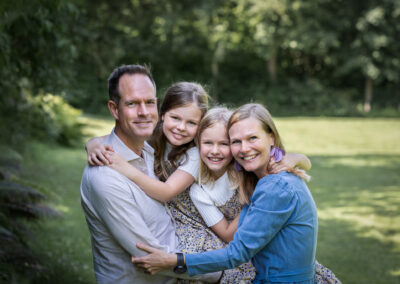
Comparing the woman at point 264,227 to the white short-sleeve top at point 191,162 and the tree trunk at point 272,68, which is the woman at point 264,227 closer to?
the white short-sleeve top at point 191,162

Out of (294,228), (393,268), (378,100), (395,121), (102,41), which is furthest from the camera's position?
(378,100)

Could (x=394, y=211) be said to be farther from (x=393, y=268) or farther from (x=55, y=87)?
(x=55, y=87)

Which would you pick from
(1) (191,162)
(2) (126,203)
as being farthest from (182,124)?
(2) (126,203)

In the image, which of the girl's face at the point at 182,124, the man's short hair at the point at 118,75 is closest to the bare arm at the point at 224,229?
the girl's face at the point at 182,124

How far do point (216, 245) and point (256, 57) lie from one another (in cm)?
3356

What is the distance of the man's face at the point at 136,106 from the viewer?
2.71 metres

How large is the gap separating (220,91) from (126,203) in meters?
29.8

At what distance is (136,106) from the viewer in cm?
273

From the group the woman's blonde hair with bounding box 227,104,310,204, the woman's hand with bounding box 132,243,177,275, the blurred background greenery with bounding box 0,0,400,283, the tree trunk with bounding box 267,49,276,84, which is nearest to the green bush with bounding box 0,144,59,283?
the blurred background greenery with bounding box 0,0,400,283

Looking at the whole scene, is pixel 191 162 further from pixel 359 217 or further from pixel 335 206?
pixel 335 206

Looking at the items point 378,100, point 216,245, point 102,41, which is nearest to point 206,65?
point 378,100

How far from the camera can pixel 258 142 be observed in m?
2.52

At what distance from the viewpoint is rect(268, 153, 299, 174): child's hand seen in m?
2.51

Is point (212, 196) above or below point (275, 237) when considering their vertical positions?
above
